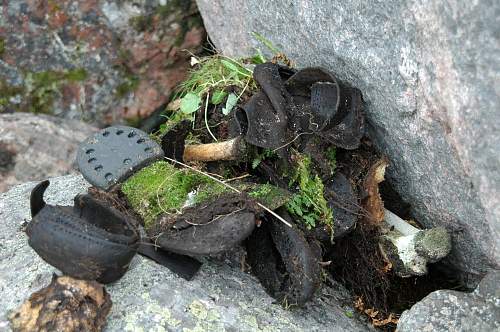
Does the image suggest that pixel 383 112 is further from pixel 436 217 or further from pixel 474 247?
pixel 474 247

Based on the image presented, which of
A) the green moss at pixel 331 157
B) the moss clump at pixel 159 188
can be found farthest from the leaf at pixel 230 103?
the green moss at pixel 331 157

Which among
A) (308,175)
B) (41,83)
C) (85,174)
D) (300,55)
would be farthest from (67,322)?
(41,83)

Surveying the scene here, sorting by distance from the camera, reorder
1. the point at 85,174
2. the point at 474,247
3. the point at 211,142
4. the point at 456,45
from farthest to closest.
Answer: the point at 211,142
the point at 85,174
the point at 474,247
the point at 456,45

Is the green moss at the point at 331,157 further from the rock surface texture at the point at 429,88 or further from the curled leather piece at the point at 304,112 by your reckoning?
the rock surface texture at the point at 429,88

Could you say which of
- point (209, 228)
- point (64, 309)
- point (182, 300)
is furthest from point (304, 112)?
point (64, 309)

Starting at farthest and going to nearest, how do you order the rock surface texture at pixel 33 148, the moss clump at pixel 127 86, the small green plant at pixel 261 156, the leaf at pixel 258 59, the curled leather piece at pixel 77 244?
the moss clump at pixel 127 86
the rock surface texture at pixel 33 148
the leaf at pixel 258 59
the small green plant at pixel 261 156
the curled leather piece at pixel 77 244
